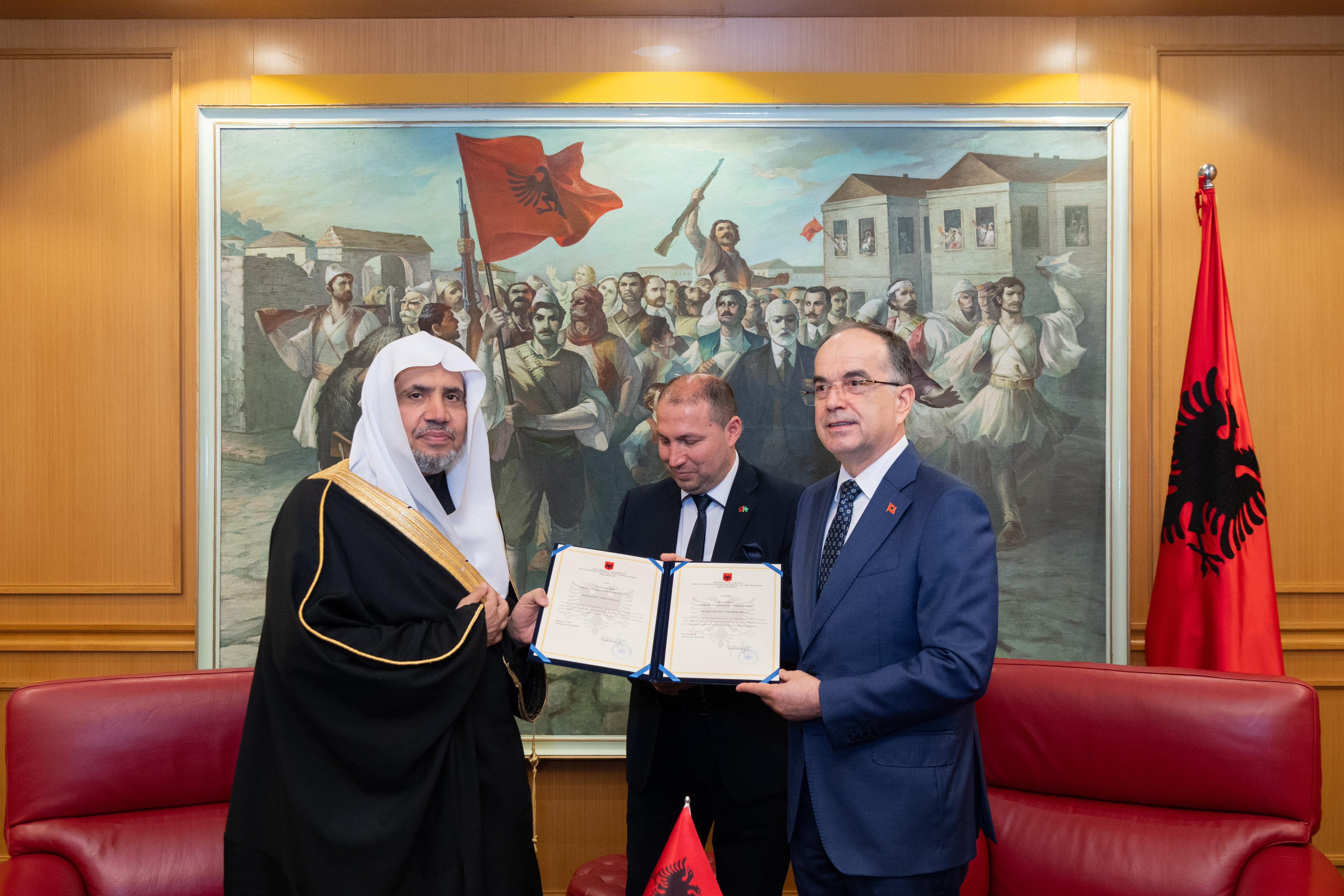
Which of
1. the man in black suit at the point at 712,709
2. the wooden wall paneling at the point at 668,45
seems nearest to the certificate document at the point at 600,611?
the man in black suit at the point at 712,709

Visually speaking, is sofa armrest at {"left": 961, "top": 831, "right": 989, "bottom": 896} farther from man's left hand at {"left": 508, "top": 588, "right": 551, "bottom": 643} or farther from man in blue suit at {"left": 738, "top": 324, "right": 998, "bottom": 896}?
man's left hand at {"left": 508, "top": 588, "right": 551, "bottom": 643}

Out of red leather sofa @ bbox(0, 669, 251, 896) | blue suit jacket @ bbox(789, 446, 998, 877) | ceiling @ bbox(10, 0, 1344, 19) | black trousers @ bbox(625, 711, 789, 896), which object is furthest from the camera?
ceiling @ bbox(10, 0, 1344, 19)

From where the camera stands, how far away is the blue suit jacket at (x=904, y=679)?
1.94 metres

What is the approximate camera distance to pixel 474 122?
11.9ft

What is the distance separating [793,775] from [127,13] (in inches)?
154

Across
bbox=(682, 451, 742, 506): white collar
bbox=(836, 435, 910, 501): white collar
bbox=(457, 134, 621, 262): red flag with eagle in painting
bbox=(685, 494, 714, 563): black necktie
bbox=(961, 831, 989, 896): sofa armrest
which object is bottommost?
bbox=(961, 831, 989, 896): sofa armrest

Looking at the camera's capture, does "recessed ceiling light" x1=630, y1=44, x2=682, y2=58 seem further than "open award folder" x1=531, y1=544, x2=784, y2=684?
Yes

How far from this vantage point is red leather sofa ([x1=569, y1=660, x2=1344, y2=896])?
240 centimetres

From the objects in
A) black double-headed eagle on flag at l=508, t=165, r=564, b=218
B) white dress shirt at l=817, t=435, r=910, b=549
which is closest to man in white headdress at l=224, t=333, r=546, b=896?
white dress shirt at l=817, t=435, r=910, b=549

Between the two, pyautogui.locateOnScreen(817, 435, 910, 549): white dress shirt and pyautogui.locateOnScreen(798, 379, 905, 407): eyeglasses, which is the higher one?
pyautogui.locateOnScreen(798, 379, 905, 407): eyeglasses

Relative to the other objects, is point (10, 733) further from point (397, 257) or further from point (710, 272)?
point (710, 272)

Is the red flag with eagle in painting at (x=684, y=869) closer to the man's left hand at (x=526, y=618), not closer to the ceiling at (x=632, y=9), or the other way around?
the man's left hand at (x=526, y=618)

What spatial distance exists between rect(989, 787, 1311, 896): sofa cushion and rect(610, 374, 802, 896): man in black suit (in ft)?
2.26

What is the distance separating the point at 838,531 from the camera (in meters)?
2.20
